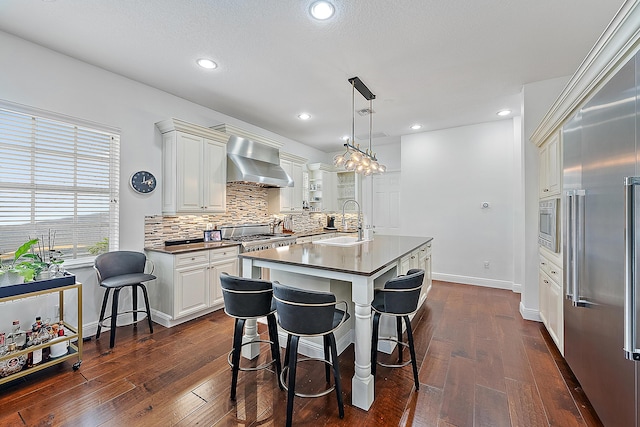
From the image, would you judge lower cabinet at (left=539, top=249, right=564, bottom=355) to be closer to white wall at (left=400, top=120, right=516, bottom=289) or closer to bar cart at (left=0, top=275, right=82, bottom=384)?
white wall at (left=400, top=120, right=516, bottom=289)

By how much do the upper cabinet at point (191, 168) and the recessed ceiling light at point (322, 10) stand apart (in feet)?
7.14

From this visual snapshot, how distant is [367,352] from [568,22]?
123 inches

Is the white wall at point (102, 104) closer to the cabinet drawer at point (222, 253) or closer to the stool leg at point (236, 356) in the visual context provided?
the cabinet drawer at point (222, 253)

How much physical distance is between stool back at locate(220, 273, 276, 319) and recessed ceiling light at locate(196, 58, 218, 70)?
226 centimetres

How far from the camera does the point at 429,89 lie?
11.5 feet

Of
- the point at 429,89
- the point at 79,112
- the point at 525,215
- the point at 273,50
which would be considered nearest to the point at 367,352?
the point at 273,50

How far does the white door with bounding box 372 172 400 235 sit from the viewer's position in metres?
6.15

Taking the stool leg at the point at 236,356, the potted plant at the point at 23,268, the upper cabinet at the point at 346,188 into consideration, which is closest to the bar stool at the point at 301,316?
the stool leg at the point at 236,356

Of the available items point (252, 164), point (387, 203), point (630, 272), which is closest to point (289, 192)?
point (252, 164)

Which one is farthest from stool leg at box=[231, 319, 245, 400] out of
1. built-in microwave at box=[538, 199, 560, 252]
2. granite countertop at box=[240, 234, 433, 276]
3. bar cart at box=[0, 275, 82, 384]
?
built-in microwave at box=[538, 199, 560, 252]

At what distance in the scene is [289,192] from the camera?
5328mm

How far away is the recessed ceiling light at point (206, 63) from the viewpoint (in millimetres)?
2801

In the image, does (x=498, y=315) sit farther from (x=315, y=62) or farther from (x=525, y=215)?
(x=315, y=62)

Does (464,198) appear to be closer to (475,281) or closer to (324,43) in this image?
(475,281)
